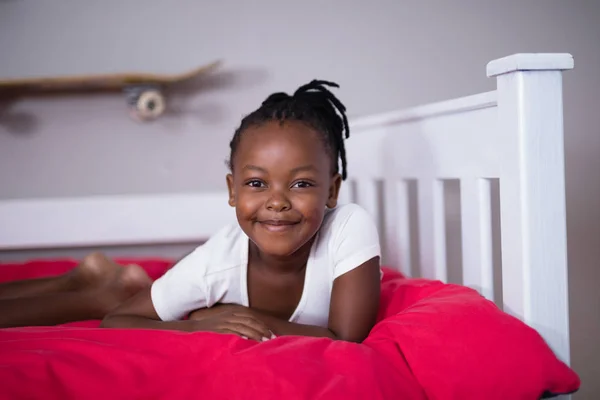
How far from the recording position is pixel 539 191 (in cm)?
86

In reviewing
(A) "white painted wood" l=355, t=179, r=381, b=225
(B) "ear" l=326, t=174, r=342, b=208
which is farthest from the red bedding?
(A) "white painted wood" l=355, t=179, r=381, b=225

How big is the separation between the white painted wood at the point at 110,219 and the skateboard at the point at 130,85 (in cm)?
25

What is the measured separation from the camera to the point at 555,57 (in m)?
0.85

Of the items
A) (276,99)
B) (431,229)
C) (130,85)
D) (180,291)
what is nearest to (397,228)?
(431,229)

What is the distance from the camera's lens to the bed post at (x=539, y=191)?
86cm

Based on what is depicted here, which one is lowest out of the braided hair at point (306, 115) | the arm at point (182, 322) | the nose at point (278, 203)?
the arm at point (182, 322)

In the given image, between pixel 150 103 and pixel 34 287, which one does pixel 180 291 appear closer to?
pixel 34 287

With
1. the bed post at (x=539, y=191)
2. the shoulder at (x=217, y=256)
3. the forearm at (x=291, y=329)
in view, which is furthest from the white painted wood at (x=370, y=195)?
the bed post at (x=539, y=191)

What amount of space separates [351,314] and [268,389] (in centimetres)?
31

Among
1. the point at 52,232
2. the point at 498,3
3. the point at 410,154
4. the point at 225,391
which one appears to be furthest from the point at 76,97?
the point at 225,391

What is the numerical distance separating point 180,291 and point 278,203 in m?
0.23

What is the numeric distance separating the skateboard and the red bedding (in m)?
1.02

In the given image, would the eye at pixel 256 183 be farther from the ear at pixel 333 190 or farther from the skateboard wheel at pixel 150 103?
the skateboard wheel at pixel 150 103

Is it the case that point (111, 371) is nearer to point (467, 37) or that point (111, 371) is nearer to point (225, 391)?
point (225, 391)
